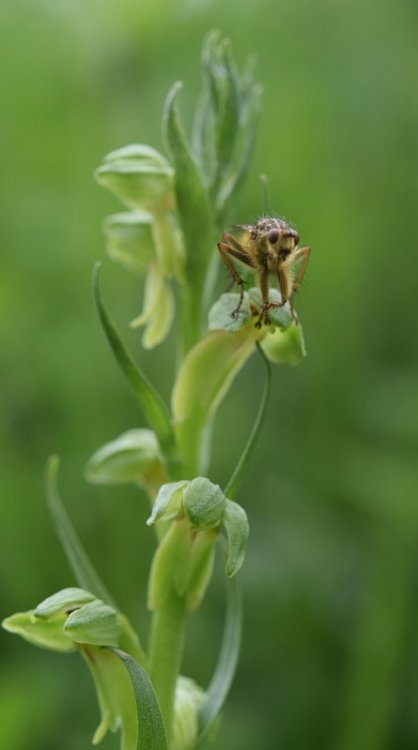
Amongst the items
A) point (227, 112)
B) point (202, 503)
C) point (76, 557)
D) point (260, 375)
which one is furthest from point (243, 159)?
point (260, 375)

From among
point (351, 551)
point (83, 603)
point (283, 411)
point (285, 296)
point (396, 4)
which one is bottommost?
point (351, 551)

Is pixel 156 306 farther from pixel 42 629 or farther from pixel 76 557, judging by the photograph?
pixel 42 629

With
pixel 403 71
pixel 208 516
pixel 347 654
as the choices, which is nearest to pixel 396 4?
pixel 403 71

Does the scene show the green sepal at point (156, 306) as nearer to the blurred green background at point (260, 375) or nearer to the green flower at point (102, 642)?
the green flower at point (102, 642)

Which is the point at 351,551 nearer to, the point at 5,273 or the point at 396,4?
the point at 5,273

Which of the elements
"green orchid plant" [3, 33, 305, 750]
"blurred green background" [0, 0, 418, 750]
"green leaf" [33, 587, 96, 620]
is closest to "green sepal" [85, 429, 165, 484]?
"green orchid plant" [3, 33, 305, 750]

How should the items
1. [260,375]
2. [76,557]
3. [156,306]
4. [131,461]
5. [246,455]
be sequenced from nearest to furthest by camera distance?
[246,455] → [76,557] → [131,461] → [156,306] → [260,375]
